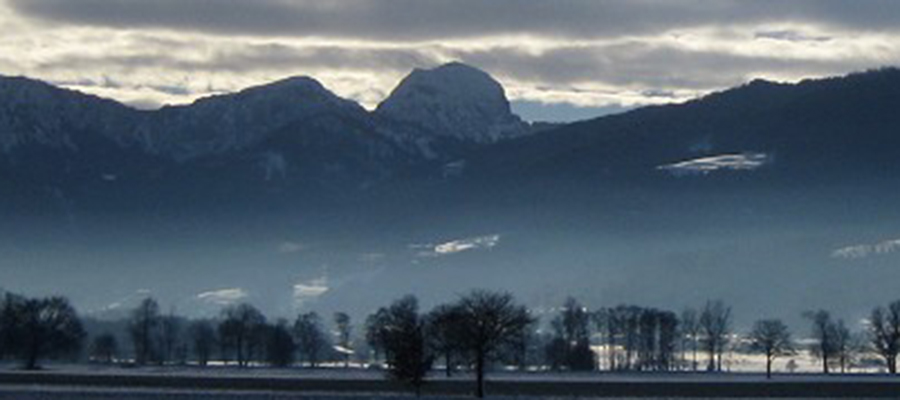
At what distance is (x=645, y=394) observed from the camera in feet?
462

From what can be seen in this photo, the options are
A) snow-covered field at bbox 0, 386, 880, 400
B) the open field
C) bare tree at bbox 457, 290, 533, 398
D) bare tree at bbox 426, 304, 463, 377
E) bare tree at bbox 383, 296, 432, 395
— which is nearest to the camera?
snow-covered field at bbox 0, 386, 880, 400

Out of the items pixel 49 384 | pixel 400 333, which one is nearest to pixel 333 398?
pixel 400 333

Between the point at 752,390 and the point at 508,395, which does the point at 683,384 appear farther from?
the point at 508,395

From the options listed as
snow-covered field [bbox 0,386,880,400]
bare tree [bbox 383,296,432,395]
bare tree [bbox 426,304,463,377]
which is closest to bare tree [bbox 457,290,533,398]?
bare tree [bbox 426,304,463,377]

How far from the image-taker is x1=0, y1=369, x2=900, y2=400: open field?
439ft

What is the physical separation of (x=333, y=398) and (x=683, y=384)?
4129 centimetres

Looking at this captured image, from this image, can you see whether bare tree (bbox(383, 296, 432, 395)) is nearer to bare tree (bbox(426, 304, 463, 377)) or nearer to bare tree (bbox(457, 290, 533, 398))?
bare tree (bbox(457, 290, 533, 398))

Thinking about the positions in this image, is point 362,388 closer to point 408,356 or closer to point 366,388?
point 366,388

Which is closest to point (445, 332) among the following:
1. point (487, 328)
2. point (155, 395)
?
point (487, 328)

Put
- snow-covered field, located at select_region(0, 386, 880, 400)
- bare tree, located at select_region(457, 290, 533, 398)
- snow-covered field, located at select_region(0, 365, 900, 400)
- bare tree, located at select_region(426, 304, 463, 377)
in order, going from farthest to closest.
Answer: bare tree, located at select_region(426, 304, 463, 377), bare tree, located at select_region(457, 290, 533, 398), snow-covered field, located at select_region(0, 365, 900, 400), snow-covered field, located at select_region(0, 386, 880, 400)

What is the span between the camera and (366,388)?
498 ft

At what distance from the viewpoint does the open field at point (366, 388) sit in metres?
134

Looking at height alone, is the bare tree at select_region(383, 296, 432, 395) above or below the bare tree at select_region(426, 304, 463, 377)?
below

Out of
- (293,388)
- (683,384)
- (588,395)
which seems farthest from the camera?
(683,384)
